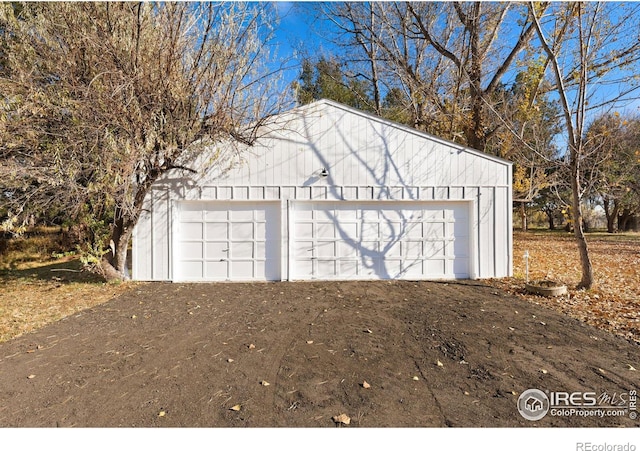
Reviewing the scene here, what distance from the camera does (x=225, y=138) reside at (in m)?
6.55

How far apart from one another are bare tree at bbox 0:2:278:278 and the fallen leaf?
5.33m

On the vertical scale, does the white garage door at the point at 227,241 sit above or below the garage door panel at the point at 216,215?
below

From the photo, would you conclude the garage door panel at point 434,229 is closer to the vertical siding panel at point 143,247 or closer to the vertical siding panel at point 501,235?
the vertical siding panel at point 501,235

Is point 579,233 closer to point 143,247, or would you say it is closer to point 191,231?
point 191,231

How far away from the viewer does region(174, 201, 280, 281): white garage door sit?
720 cm

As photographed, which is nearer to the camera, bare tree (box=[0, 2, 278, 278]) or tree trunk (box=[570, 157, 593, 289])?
bare tree (box=[0, 2, 278, 278])

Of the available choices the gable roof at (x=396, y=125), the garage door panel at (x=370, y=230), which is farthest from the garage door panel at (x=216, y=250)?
the gable roof at (x=396, y=125)

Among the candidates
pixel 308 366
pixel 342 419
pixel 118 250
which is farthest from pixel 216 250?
pixel 342 419

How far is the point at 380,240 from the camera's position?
24.2ft

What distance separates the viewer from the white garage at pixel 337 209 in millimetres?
7141

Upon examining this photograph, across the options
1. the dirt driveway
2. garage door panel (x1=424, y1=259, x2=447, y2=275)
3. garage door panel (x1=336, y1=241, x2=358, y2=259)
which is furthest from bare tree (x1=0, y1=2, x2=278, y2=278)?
garage door panel (x1=424, y1=259, x2=447, y2=275)

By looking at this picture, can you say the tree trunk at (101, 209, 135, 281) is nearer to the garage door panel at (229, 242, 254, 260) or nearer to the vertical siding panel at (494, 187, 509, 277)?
the garage door panel at (229, 242, 254, 260)

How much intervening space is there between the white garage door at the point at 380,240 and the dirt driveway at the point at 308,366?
2.06 m

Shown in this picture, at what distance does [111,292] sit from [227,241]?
99.4 inches
